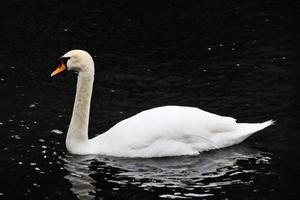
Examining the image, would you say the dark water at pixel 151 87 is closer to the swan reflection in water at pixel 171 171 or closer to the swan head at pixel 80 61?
the swan reflection in water at pixel 171 171

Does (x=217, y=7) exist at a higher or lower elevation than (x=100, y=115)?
higher

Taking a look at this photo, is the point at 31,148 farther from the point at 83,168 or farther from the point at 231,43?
the point at 231,43

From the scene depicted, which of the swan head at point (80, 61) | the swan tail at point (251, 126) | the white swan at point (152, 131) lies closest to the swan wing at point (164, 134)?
the white swan at point (152, 131)

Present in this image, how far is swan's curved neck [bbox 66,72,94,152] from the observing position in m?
12.0

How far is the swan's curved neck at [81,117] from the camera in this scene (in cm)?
1197

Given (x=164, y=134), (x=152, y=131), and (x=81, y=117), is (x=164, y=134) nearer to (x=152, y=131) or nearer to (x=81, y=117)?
(x=152, y=131)

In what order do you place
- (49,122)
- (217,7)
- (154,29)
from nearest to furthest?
(49,122) → (154,29) → (217,7)

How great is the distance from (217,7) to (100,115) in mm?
6265

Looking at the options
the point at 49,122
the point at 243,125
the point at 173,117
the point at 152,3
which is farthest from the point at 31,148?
the point at 152,3

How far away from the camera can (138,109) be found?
13547mm

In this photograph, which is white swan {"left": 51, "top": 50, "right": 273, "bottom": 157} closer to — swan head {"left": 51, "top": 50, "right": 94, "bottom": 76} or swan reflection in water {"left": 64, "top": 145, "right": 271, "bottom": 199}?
swan head {"left": 51, "top": 50, "right": 94, "bottom": 76}

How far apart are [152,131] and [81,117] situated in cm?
117

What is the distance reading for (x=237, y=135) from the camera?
12.0 meters

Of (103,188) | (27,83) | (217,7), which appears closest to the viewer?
(103,188)
